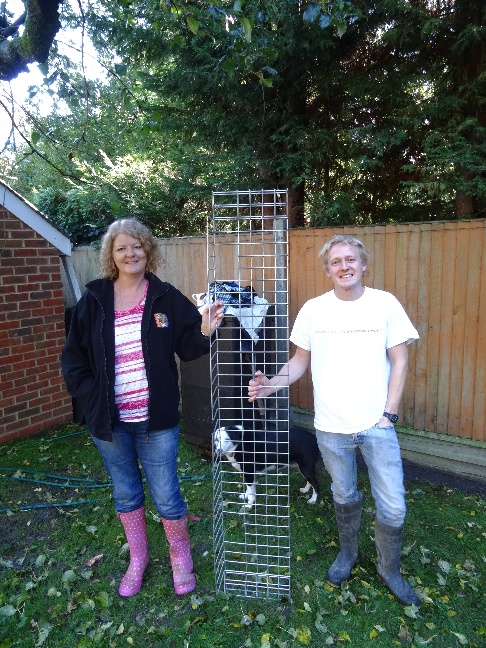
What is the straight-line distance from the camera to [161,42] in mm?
5270

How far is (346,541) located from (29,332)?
3701 mm

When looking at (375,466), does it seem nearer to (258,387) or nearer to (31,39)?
(258,387)

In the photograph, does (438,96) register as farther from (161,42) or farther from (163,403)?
(163,403)

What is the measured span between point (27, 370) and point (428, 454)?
13.0ft

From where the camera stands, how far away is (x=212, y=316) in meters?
2.24

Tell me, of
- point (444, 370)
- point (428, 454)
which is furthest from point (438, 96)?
point (428, 454)

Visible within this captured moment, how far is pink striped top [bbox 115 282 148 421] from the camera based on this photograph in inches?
87.5

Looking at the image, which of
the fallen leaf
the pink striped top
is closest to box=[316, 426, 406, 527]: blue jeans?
the pink striped top

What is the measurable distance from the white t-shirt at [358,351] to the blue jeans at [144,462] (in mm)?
843

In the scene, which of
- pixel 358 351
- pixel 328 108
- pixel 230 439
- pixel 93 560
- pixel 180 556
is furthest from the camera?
pixel 328 108

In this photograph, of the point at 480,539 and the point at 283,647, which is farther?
the point at 480,539

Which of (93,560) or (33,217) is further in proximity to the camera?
(33,217)

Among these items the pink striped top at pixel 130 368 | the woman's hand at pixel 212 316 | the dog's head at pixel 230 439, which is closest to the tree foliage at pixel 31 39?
the pink striped top at pixel 130 368

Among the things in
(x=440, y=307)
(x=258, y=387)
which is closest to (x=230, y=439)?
(x=258, y=387)
